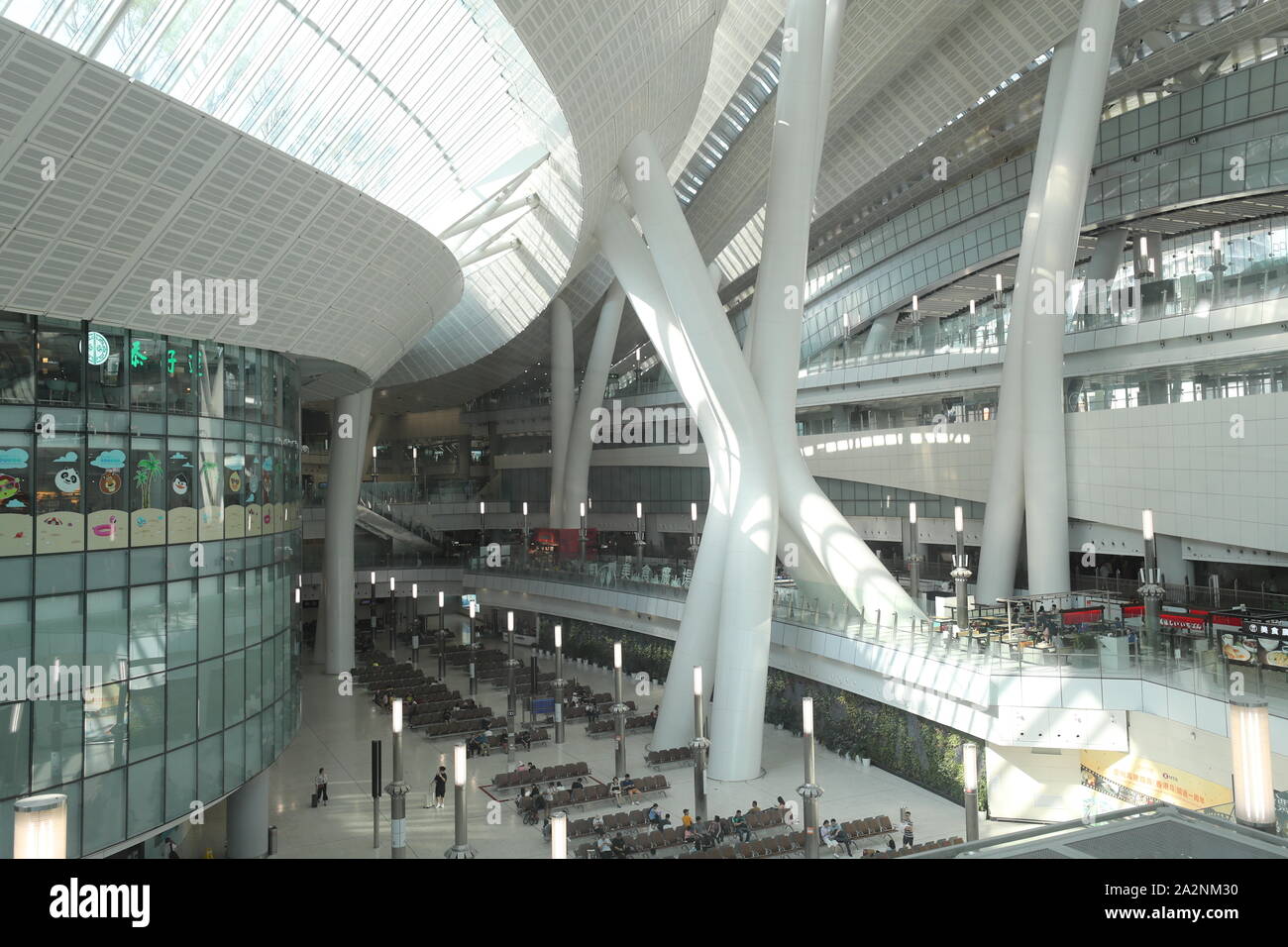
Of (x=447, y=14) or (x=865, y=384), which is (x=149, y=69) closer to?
(x=447, y=14)

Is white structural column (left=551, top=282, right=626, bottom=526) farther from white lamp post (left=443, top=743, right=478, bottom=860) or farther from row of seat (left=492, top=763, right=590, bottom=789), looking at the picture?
white lamp post (left=443, top=743, right=478, bottom=860)

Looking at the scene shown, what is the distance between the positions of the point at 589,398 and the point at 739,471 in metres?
21.9

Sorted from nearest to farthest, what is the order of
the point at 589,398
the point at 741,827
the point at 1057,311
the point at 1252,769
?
the point at 1252,769 < the point at 741,827 < the point at 1057,311 < the point at 589,398

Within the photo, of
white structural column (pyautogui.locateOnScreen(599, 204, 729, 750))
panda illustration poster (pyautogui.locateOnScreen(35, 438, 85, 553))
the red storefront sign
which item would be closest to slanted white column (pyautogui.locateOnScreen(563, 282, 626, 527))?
white structural column (pyautogui.locateOnScreen(599, 204, 729, 750))

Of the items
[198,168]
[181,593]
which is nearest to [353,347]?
[181,593]

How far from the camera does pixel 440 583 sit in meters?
42.2

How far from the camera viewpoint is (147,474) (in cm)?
1320

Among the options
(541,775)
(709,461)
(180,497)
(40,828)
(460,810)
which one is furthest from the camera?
(709,461)

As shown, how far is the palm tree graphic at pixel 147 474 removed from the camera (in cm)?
1307

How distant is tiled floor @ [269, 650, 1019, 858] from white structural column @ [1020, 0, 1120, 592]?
7994 millimetres

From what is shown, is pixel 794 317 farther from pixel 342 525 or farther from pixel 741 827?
pixel 342 525

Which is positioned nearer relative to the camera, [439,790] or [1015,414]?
[439,790]

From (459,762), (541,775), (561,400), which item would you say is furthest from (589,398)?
(459,762)

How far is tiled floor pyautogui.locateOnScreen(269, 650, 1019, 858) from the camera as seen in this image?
705 inches
